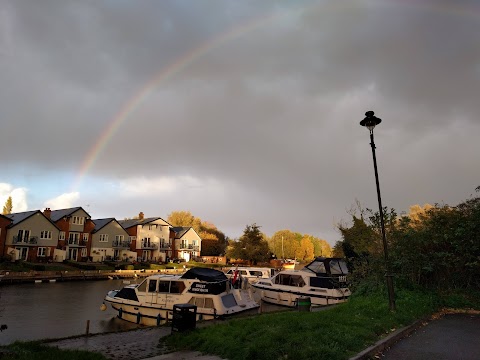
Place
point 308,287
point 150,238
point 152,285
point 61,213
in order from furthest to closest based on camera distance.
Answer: point 150,238 → point 61,213 → point 308,287 → point 152,285

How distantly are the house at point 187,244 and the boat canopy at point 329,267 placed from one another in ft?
217

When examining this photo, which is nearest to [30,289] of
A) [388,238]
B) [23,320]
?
[23,320]

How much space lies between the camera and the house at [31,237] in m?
60.2

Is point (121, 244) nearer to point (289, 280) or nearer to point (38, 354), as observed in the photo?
point (289, 280)

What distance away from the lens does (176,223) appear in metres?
128

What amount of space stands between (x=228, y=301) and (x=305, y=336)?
12.5 meters

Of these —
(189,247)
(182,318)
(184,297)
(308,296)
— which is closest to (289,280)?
(308,296)

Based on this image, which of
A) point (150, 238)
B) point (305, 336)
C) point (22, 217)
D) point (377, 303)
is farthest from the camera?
point (150, 238)

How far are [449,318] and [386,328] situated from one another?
198 inches

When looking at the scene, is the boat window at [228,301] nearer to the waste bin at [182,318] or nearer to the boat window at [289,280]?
the boat window at [289,280]

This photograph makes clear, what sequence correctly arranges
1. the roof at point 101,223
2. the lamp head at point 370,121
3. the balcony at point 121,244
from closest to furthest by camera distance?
1. the lamp head at point 370,121
2. the roof at point 101,223
3. the balcony at point 121,244

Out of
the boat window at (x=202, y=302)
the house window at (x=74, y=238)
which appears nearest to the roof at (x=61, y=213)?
the house window at (x=74, y=238)

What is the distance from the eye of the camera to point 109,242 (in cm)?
7688

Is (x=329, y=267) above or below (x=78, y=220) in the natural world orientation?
below
